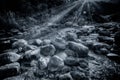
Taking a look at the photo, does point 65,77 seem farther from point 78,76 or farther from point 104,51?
point 104,51

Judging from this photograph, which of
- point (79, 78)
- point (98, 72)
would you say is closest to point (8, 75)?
point (79, 78)

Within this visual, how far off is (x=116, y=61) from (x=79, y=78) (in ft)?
1.62

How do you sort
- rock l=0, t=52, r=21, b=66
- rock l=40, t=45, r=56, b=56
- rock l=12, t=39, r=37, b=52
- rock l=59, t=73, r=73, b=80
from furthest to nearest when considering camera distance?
rock l=12, t=39, r=37, b=52 → rock l=40, t=45, r=56, b=56 → rock l=0, t=52, r=21, b=66 → rock l=59, t=73, r=73, b=80

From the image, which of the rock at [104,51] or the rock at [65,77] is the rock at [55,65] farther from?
the rock at [104,51]

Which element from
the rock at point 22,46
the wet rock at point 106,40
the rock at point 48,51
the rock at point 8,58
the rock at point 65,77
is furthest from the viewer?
the wet rock at point 106,40

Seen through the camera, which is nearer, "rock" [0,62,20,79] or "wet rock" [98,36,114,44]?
"rock" [0,62,20,79]

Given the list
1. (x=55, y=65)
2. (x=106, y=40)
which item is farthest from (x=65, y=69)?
(x=106, y=40)

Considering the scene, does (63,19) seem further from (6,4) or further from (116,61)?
(116,61)

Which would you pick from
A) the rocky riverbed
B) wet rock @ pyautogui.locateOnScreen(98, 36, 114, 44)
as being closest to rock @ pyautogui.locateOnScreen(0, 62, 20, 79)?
the rocky riverbed

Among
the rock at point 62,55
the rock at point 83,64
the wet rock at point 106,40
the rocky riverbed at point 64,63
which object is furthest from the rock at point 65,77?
the wet rock at point 106,40

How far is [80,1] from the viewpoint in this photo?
401 centimetres

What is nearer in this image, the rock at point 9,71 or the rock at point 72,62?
the rock at point 9,71

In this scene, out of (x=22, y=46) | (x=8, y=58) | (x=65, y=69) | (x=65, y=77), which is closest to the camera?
(x=65, y=77)

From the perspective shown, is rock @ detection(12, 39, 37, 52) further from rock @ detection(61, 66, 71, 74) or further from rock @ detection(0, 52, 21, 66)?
rock @ detection(61, 66, 71, 74)
